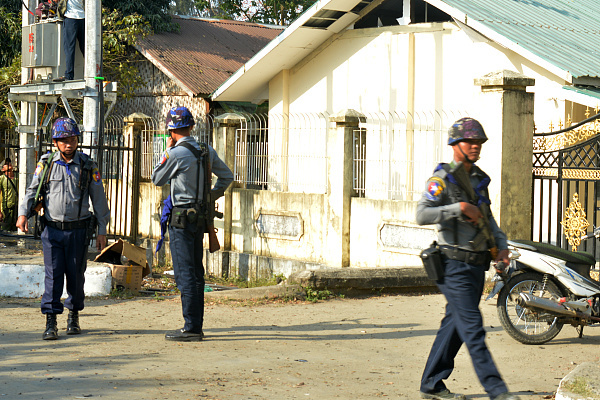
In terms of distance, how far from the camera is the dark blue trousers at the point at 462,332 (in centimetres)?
459

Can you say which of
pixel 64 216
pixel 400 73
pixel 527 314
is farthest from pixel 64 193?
pixel 400 73

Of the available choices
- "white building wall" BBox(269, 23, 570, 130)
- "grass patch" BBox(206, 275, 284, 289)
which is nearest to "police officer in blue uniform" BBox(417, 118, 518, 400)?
"grass patch" BBox(206, 275, 284, 289)

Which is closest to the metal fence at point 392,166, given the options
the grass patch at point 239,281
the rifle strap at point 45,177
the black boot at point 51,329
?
the grass patch at point 239,281

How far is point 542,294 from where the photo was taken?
6.88 meters

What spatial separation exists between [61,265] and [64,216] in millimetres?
414

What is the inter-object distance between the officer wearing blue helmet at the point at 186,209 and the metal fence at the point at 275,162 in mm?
5443

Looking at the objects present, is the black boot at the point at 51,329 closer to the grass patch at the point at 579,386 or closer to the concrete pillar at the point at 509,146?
the grass patch at the point at 579,386

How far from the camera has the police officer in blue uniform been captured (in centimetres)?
483

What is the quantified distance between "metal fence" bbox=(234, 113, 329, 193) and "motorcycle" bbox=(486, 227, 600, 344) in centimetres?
542

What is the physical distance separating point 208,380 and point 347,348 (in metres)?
1.58

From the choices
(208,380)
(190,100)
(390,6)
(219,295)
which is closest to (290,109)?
(390,6)

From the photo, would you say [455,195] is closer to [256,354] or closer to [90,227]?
[256,354]

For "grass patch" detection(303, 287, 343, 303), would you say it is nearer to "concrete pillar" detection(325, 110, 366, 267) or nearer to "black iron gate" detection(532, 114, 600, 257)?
"concrete pillar" detection(325, 110, 366, 267)

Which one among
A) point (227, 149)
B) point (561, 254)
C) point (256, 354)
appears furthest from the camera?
point (227, 149)
